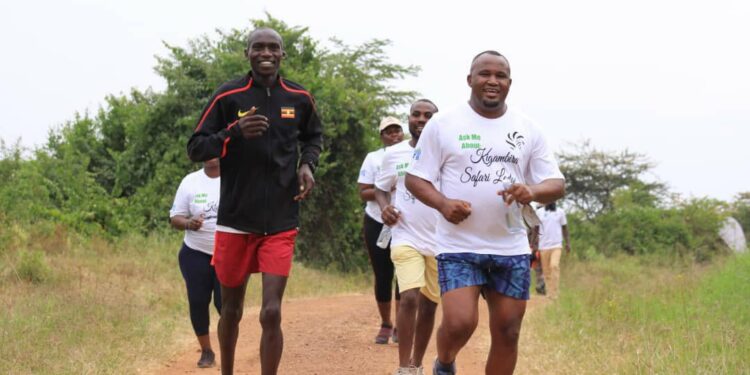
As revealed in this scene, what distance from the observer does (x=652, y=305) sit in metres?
10.9

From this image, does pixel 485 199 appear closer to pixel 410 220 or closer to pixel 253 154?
pixel 253 154

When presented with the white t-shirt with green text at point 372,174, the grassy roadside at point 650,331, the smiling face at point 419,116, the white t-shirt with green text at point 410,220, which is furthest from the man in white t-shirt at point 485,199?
the white t-shirt with green text at point 372,174

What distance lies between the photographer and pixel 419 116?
25.4 ft

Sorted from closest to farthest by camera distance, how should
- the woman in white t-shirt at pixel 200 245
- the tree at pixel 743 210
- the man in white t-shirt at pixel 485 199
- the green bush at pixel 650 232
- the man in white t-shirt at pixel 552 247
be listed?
1. the man in white t-shirt at pixel 485 199
2. the woman in white t-shirt at pixel 200 245
3. the man in white t-shirt at pixel 552 247
4. the green bush at pixel 650 232
5. the tree at pixel 743 210

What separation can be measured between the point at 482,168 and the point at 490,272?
2.04 ft

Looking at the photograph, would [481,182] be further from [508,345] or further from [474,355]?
[474,355]

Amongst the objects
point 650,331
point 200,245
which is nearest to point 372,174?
point 200,245

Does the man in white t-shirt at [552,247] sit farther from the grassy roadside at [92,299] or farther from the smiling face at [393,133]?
the smiling face at [393,133]

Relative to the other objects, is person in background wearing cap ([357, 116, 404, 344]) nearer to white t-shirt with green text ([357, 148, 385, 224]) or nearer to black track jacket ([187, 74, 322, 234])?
white t-shirt with green text ([357, 148, 385, 224])

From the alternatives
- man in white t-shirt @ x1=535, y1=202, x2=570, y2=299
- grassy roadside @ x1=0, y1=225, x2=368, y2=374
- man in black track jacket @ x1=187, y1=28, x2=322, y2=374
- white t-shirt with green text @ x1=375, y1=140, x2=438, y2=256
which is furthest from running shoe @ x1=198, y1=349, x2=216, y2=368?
man in white t-shirt @ x1=535, y1=202, x2=570, y2=299

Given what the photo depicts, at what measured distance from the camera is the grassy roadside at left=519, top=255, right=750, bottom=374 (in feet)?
22.9

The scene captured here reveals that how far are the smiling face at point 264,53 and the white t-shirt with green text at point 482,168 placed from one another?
1184mm

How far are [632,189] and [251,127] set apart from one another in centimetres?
3705

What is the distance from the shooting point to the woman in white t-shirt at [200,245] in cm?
807
